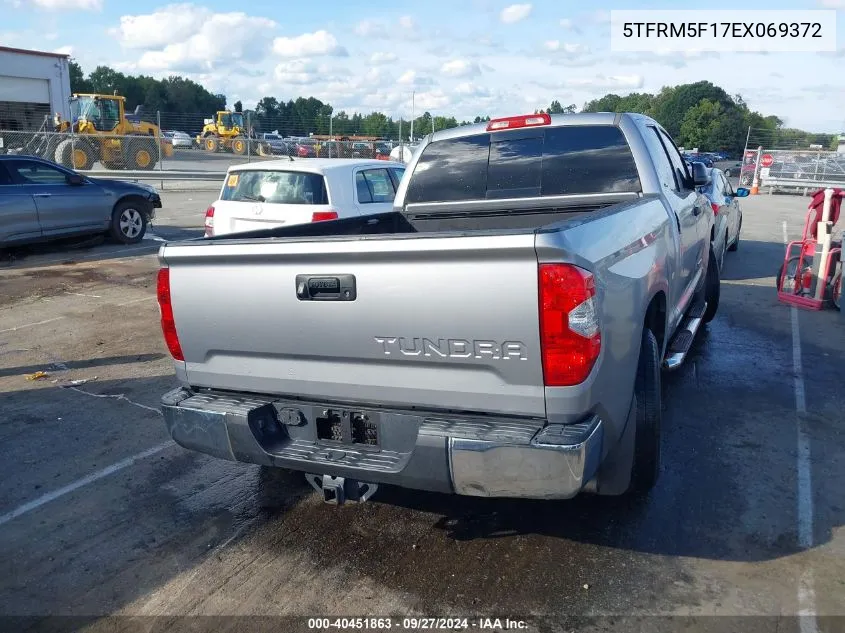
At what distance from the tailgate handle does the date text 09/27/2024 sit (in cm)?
137

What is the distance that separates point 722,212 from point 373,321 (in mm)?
8039

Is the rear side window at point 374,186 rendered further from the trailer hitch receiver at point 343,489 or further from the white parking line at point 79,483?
the trailer hitch receiver at point 343,489

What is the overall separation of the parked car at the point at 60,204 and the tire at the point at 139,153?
656 inches

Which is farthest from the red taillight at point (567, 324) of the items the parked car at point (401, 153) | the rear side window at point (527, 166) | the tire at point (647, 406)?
the parked car at point (401, 153)

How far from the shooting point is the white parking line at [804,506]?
3051 mm

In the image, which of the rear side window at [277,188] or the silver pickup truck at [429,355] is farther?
the rear side window at [277,188]

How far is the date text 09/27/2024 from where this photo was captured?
9.82 feet

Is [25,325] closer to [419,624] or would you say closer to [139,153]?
[419,624]

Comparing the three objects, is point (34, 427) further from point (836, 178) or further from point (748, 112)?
point (748, 112)

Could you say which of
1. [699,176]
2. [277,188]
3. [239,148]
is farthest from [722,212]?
[239,148]

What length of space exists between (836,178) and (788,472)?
31746 millimetres

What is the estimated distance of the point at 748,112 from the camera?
71500 millimetres

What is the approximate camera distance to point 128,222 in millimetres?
13312

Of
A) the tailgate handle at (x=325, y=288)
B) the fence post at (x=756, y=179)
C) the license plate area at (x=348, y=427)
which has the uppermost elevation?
the fence post at (x=756, y=179)
